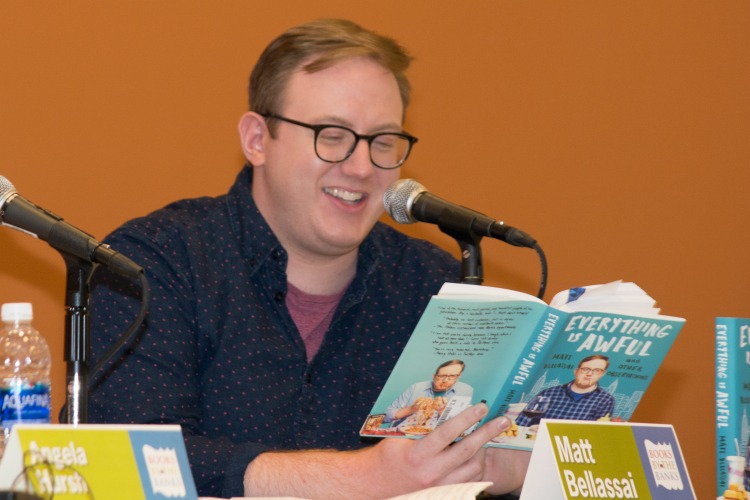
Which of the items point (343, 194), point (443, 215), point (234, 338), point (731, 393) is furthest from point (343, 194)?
point (731, 393)

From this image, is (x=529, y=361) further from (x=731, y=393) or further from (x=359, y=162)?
(x=359, y=162)

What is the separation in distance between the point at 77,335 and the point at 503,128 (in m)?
2.27

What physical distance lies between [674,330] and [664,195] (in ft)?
6.82

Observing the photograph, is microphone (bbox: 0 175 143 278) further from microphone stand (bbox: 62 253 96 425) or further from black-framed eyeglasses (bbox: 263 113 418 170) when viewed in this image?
black-framed eyeglasses (bbox: 263 113 418 170)

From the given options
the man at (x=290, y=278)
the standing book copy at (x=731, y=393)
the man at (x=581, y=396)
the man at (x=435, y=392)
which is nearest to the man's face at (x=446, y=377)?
the man at (x=435, y=392)

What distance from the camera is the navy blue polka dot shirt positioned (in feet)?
6.22

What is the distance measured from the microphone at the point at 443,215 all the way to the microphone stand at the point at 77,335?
62cm

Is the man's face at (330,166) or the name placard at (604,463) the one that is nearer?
the name placard at (604,463)

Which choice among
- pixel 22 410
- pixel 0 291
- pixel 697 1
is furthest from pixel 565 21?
pixel 22 410

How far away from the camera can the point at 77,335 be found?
137 cm

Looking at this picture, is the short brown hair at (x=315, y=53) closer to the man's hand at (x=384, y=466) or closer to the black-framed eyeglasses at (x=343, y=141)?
the black-framed eyeglasses at (x=343, y=141)

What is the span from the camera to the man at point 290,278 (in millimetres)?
1980

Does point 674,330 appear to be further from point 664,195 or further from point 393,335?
point 664,195

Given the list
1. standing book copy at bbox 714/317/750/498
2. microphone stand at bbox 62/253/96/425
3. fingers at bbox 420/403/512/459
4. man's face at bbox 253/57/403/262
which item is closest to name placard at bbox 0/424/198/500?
microphone stand at bbox 62/253/96/425
